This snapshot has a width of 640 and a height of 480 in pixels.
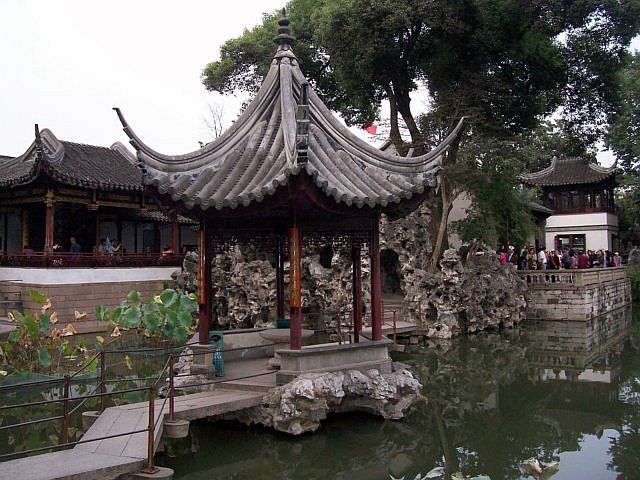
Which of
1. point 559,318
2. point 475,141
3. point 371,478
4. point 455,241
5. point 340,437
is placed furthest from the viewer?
point 455,241

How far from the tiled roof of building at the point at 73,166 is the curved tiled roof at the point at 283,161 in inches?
351

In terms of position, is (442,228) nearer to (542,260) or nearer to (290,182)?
(542,260)

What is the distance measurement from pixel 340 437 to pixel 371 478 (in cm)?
111

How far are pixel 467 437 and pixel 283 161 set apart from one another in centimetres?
421

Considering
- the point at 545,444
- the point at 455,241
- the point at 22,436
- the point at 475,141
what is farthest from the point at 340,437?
the point at 455,241

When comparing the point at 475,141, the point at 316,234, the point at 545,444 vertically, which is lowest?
the point at 545,444

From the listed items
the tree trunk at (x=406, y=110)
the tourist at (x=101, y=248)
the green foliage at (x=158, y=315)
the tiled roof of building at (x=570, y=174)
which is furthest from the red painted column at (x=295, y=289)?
the tiled roof of building at (x=570, y=174)

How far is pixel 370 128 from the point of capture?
26.6 m

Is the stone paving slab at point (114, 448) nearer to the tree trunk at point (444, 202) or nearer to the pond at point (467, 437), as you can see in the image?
the pond at point (467, 437)

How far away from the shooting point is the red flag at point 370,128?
24803 millimetres

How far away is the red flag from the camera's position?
977 inches

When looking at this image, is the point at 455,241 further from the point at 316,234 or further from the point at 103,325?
the point at 316,234

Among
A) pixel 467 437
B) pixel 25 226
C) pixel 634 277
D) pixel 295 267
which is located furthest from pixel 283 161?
pixel 634 277

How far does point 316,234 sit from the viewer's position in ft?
29.1
